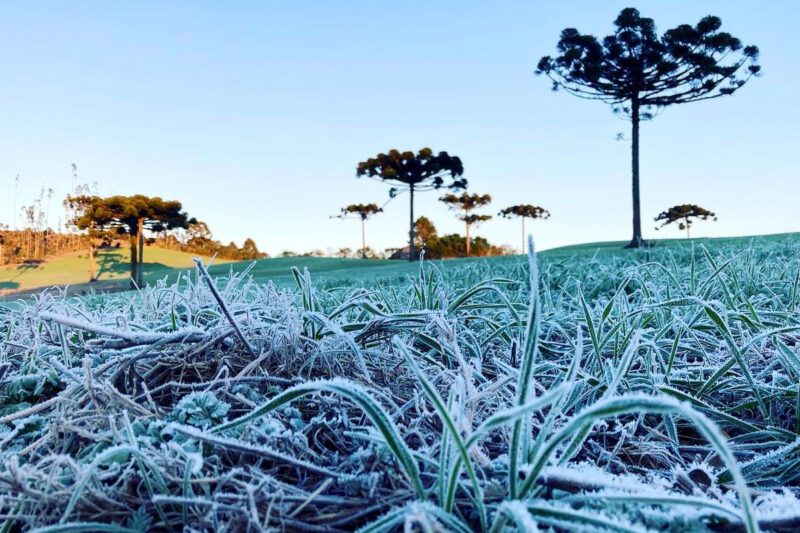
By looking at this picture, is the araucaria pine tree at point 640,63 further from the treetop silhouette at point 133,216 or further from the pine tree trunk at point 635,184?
the treetop silhouette at point 133,216

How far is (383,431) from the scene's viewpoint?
2.05 feet

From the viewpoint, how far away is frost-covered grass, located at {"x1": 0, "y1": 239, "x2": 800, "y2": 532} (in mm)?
595

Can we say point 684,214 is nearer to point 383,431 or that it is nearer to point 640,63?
point 640,63

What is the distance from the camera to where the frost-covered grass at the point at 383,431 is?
60 centimetres

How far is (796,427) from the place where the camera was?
3.43 ft

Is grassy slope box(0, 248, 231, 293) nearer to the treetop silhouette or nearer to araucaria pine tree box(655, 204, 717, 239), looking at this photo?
the treetop silhouette

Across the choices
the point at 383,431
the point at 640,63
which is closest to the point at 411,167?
the point at 640,63

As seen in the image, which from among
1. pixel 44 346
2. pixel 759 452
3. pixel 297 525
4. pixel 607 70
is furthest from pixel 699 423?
pixel 607 70

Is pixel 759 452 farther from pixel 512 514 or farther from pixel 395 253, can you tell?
pixel 395 253

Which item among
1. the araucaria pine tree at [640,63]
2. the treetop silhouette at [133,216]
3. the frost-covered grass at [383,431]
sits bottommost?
the frost-covered grass at [383,431]

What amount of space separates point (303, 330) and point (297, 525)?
26.7 inches

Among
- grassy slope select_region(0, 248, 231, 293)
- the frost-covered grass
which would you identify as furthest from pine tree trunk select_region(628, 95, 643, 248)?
the frost-covered grass

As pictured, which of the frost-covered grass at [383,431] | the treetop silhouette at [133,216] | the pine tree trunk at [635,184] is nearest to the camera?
the frost-covered grass at [383,431]

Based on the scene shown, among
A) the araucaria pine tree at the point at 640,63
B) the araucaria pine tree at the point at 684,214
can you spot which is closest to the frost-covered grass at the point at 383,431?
the araucaria pine tree at the point at 640,63
